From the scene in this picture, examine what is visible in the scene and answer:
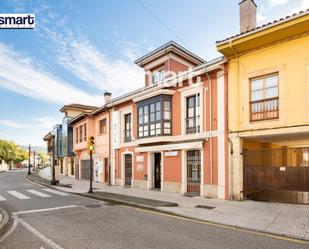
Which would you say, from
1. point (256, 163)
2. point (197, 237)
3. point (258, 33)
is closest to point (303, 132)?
point (256, 163)

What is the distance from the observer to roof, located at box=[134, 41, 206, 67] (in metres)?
17.0

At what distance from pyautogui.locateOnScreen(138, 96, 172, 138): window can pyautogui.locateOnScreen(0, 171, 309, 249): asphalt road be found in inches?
256

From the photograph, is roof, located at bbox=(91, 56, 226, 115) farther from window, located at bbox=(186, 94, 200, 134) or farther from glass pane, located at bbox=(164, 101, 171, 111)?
window, located at bbox=(186, 94, 200, 134)

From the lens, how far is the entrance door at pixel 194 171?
13.9 meters

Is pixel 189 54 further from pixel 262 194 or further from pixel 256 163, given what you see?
pixel 262 194

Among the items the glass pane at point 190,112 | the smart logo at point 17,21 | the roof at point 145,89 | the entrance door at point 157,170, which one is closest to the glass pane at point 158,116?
the roof at point 145,89

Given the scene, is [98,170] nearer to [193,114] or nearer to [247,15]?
[193,114]

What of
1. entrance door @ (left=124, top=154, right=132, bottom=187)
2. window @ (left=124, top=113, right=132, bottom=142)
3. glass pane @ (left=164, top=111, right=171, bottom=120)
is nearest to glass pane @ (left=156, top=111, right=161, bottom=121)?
glass pane @ (left=164, top=111, right=171, bottom=120)

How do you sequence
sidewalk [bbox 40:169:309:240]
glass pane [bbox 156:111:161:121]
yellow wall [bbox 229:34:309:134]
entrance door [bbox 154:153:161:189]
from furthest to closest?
entrance door [bbox 154:153:161:189]
glass pane [bbox 156:111:161:121]
yellow wall [bbox 229:34:309:134]
sidewalk [bbox 40:169:309:240]

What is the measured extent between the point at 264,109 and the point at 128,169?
1112cm

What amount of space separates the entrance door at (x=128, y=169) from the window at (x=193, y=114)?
620cm

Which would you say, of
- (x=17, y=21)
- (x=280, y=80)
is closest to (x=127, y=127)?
(x=17, y=21)

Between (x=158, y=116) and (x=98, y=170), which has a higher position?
(x=158, y=116)

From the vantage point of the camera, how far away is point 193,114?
14.4 metres
